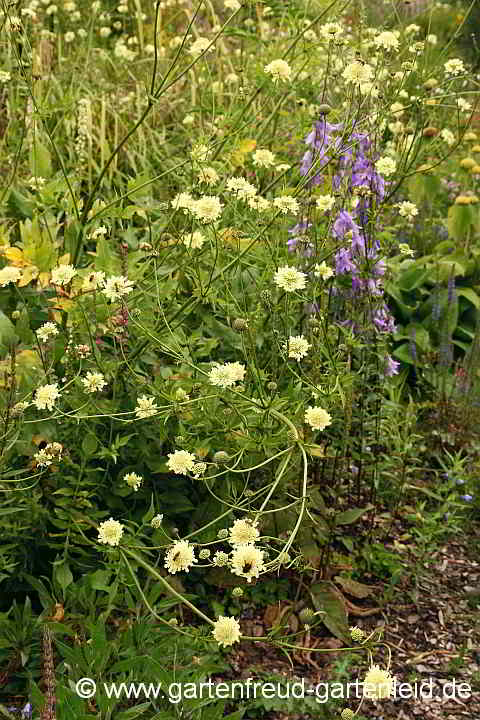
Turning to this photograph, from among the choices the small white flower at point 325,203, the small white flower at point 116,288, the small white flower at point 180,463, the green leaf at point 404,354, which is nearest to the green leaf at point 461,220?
the green leaf at point 404,354

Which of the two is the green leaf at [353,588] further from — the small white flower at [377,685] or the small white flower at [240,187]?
the small white flower at [240,187]

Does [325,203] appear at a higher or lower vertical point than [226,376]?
higher

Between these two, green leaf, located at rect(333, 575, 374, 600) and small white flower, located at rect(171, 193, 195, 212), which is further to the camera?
green leaf, located at rect(333, 575, 374, 600)

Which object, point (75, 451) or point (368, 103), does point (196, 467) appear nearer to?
point (75, 451)

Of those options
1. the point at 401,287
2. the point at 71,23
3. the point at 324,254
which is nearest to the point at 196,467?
the point at 324,254

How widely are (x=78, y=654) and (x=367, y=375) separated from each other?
4.28 feet

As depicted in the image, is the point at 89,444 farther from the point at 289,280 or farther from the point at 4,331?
the point at 289,280

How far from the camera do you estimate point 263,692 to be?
2.03 m

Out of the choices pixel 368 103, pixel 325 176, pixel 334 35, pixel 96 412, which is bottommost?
pixel 96 412

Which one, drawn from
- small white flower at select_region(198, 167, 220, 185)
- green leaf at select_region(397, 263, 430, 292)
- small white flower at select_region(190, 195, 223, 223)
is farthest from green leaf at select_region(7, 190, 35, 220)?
green leaf at select_region(397, 263, 430, 292)

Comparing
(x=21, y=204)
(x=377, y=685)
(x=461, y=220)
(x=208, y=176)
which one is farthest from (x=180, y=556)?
(x=461, y=220)

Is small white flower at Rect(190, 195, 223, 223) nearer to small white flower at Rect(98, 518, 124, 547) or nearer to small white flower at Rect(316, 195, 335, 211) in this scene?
small white flower at Rect(316, 195, 335, 211)

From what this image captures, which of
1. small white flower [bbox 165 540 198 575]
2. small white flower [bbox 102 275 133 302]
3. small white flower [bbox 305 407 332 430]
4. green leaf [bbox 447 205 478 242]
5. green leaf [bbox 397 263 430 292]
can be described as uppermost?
small white flower [bbox 102 275 133 302]

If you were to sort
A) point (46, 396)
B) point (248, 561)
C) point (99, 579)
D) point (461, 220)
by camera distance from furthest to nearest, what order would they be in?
1. point (461, 220)
2. point (99, 579)
3. point (46, 396)
4. point (248, 561)
